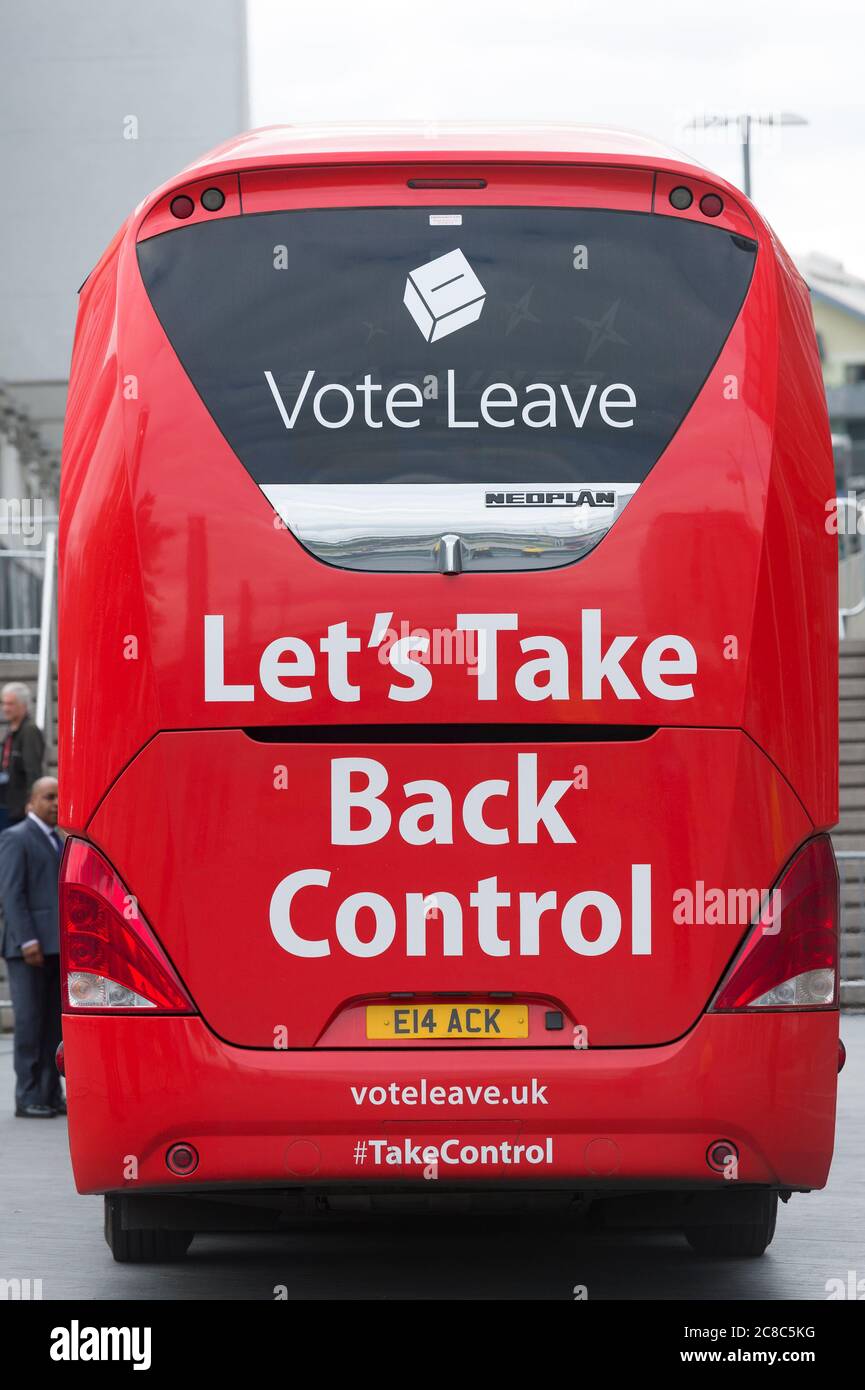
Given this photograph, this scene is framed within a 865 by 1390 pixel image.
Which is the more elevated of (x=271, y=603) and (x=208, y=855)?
Answer: (x=271, y=603)

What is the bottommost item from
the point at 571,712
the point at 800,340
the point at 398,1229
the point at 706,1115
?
the point at 398,1229

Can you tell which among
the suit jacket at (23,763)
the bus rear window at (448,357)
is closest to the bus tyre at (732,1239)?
the bus rear window at (448,357)

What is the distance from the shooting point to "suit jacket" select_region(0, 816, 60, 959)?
36.2 feet

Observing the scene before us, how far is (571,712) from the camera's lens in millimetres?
5441

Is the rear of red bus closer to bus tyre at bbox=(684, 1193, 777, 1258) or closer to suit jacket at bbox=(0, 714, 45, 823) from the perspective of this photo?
bus tyre at bbox=(684, 1193, 777, 1258)

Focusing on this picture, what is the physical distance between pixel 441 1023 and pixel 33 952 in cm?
602

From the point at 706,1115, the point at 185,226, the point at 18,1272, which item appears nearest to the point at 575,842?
the point at 706,1115

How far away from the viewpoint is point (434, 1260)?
23.9 feet

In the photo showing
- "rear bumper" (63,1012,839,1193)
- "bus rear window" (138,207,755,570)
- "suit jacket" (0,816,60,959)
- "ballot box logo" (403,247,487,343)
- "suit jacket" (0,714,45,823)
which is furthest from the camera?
"suit jacket" (0,714,45,823)

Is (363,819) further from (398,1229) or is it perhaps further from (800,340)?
(398,1229)

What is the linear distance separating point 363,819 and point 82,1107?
1067 millimetres

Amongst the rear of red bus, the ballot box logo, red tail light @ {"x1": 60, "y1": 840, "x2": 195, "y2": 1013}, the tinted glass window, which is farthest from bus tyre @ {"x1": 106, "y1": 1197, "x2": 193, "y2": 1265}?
the ballot box logo

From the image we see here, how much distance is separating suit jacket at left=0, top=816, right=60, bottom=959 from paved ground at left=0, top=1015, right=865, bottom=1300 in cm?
239
